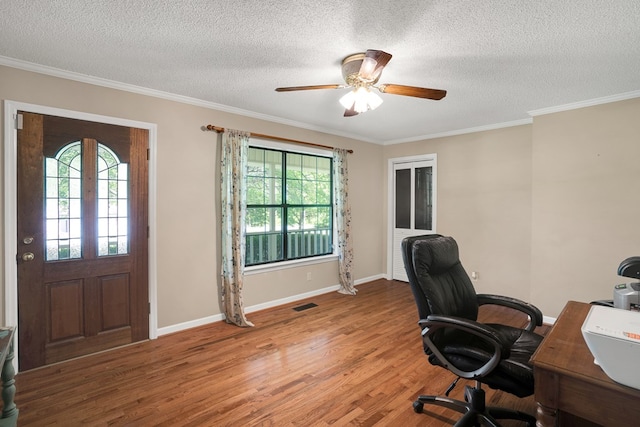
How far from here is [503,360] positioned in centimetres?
154

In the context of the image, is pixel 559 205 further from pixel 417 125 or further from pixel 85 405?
pixel 85 405

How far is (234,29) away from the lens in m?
→ 1.95

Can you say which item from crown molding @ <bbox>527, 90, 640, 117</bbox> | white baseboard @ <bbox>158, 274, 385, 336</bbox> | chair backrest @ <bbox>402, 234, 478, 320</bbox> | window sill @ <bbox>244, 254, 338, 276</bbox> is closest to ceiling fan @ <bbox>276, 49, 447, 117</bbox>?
chair backrest @ <bbox>402, 234, 478, 320</bbox>

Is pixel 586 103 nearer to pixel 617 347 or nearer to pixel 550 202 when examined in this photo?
pixel 550 202

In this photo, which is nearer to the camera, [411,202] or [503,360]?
[503,360]

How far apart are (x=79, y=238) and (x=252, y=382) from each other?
77.6 inches

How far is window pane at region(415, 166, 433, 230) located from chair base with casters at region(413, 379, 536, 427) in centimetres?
334

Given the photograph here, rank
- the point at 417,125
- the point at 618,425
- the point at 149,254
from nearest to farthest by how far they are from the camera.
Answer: the point at 618,425 → the point at 149,254 → the point at 417,125

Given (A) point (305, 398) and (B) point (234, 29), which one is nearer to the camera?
(B) point (234, 29)

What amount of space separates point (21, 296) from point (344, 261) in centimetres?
361

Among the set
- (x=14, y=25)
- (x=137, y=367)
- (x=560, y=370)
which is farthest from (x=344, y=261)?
(x=14, y=25)

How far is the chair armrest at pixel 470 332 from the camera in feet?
4.79

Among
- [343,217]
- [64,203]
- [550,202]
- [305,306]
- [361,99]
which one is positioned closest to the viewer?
[361,99]

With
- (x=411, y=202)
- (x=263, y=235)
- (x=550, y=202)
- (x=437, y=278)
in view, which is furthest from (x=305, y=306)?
(x=550, y=202)
